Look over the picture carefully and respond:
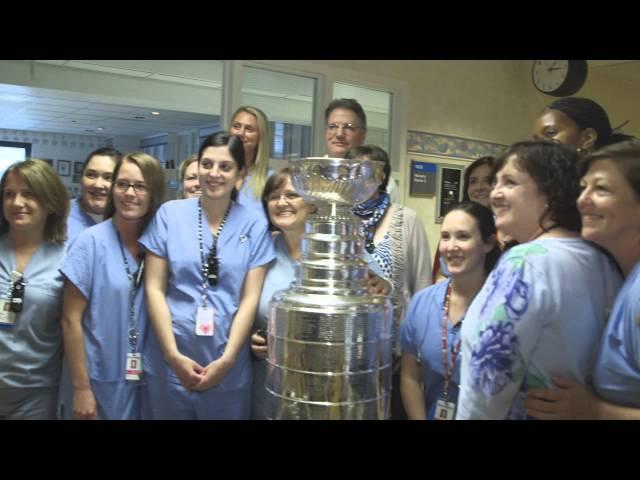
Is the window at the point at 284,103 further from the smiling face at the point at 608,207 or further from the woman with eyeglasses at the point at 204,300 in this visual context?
the smiling face at the point at 608,207

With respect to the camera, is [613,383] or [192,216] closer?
[613,383]

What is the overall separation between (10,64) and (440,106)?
4.09 metres

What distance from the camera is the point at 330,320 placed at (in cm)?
81

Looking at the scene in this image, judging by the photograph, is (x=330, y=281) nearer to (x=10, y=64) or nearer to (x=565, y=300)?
(x=565, y=300)

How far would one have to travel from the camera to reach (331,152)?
212cm

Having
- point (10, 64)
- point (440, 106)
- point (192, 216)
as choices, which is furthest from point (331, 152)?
point (10, 64)

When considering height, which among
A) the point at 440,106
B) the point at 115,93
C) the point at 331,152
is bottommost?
the point at 331,152

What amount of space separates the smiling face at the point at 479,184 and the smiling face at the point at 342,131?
452mm

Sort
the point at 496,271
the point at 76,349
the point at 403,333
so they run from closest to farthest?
the point at 496,271, the point at 403,333, the point at 76,349

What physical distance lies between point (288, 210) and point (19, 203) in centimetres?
78

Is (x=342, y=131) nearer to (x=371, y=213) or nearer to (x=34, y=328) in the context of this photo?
(x=371, y=213)

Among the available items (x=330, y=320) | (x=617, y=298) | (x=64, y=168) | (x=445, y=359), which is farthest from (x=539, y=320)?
(x=64, y=168)

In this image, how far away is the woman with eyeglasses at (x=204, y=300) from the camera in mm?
1609

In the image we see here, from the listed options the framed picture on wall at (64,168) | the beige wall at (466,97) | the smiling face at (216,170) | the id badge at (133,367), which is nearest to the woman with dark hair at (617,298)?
the smiling face at (216,170)
